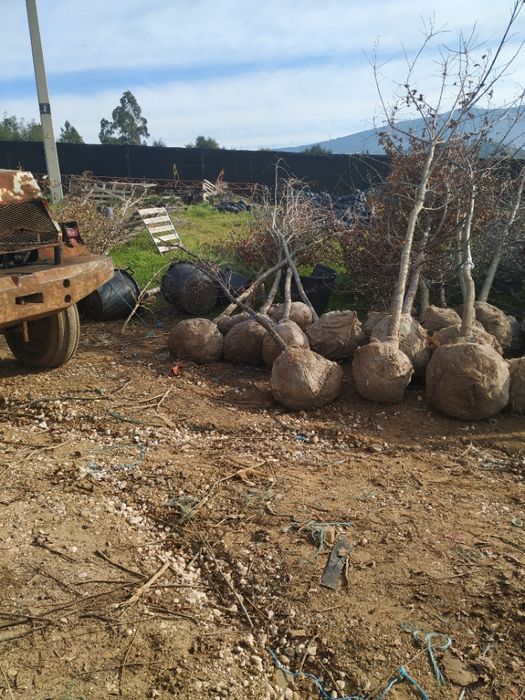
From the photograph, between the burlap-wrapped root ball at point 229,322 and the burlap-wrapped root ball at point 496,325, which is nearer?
the burlap-wrapped root ball at point 496,325

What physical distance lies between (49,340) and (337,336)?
2719 millimetres

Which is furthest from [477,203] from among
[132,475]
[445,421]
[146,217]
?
[146,217]

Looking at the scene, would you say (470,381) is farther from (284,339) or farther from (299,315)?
(299,315)

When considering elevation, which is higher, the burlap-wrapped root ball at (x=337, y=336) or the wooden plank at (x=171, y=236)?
the wooden plank at (x=171, y=236)

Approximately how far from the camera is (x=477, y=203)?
6742 mm

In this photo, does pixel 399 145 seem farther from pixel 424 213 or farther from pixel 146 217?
pixel 146 217

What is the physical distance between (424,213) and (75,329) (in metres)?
4.22

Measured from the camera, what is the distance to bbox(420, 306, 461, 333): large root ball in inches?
216

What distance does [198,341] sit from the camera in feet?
18.6

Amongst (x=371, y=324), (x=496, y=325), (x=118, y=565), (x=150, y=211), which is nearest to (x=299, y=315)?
(x=371, y=324)

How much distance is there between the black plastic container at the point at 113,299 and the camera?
718 cm

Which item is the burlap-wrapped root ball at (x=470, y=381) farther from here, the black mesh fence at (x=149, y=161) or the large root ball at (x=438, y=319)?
the black mesh fence at (x=149, y=161)

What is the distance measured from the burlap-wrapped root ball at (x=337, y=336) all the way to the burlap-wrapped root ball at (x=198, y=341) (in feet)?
3.18

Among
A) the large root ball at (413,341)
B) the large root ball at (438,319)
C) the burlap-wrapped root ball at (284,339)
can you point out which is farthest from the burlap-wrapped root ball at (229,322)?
the large root ball at (438,319)
